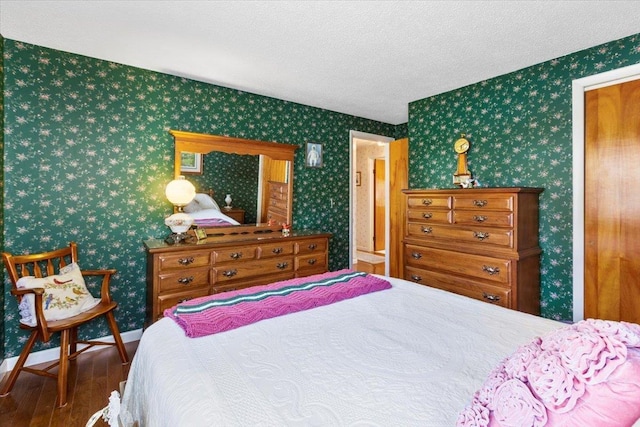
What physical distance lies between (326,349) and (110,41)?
275cm

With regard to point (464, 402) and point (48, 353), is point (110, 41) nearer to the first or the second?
point (48, 353)

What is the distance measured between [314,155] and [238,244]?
168 cm

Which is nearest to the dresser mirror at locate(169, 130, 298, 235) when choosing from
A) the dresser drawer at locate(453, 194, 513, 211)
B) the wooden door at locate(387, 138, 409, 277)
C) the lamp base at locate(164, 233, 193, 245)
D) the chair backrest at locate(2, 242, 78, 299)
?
the lamp base at locate(164, 233, 193, 245)

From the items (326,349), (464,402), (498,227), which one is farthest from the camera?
(498,227)

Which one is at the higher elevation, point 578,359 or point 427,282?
point 578,359

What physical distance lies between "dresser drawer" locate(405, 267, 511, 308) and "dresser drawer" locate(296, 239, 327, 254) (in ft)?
3.09

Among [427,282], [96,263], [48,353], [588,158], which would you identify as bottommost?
[48,353]

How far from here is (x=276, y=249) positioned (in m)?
3.21

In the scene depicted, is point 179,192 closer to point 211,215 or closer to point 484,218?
point 211,215

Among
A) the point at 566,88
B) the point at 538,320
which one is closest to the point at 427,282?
the point at 538,320

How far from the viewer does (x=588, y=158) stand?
2.64 metres

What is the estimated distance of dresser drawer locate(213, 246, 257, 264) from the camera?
9.42 feet

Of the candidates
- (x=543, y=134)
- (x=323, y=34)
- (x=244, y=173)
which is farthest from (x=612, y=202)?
(x=244, y=173)

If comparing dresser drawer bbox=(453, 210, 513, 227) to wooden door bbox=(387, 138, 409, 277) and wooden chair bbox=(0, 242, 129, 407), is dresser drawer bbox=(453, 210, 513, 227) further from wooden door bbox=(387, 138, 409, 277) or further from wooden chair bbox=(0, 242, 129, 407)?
wooden chair bbox=(0, 242, 129, 407)
